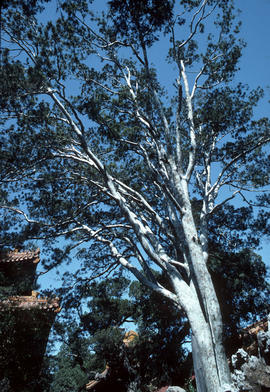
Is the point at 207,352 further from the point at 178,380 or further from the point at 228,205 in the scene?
the point at 178,380

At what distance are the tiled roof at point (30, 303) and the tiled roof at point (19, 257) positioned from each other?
125 inches

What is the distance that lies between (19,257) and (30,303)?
3.54 metres

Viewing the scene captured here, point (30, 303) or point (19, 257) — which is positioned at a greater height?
point (19, 257)

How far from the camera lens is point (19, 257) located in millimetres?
10180

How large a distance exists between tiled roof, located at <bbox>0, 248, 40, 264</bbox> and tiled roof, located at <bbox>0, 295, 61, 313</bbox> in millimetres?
3174

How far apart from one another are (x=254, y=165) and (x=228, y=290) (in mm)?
6488

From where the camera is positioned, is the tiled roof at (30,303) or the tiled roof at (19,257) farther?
the tiled roof at (19,257)

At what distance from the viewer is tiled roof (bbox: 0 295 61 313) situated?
6.66 meters

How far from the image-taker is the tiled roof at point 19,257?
32.2 feet

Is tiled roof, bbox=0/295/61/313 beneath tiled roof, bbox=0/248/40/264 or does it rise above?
beneath

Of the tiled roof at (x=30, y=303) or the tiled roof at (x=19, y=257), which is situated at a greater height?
the tiled roof at (x=19, y=257)

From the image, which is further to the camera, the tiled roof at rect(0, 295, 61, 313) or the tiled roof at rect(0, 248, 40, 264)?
the tiled roof at rect(0, 248, 40, 264)

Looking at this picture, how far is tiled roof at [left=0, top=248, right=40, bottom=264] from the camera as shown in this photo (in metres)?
9.81

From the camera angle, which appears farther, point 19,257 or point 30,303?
point 19,257
